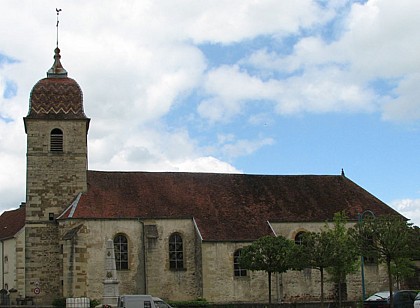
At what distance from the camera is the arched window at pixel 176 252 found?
41000mm

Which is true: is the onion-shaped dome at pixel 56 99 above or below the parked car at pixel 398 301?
above

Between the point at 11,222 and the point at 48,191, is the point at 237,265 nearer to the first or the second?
the point at 48,191

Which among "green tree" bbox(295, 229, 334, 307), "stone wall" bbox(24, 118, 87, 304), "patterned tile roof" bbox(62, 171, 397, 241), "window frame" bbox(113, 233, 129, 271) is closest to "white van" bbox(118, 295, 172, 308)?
"green tree" bbox(295, 229, 334, 307)

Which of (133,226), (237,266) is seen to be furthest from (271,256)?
(133,226)

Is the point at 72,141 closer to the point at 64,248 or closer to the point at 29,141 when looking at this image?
the point at 29,141

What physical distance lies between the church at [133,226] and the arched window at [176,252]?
0.06 metres

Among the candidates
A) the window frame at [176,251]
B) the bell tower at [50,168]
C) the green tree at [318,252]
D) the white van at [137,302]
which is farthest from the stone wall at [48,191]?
the green tree at [318,252]

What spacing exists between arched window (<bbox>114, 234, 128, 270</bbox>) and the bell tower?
3488 millimetres

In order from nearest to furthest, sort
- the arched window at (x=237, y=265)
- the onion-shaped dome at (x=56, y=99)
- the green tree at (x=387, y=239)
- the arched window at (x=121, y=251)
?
the green tree at (x=387, y=239), the arched window at (x=121, y=251), the arched window at (x=237, y=265), the onion-shaped dome at (x=56, y=99)

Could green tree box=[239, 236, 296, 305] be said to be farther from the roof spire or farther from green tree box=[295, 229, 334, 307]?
the roof spire

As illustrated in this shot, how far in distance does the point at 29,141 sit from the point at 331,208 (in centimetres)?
1988

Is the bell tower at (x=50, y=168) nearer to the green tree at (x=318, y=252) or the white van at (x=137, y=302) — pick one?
the white van at (x=137, y=302)

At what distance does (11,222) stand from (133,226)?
14.5 meters

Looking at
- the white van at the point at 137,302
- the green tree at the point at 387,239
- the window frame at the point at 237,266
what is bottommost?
the white van at the point at 137,302
